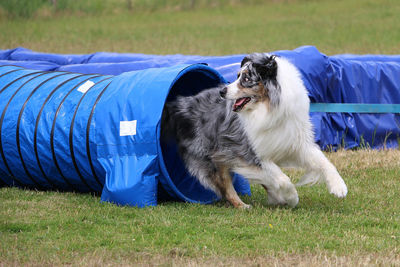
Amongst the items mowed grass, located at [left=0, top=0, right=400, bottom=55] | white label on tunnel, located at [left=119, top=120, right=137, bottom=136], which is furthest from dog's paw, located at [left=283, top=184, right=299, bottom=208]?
mowed grass, located at [left=0, top=0, right=400, bottom=55]

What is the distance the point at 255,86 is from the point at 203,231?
144 centimetres

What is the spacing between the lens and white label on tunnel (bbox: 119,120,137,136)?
591 centimetres

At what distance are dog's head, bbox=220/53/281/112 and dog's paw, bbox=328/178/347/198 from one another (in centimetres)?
89

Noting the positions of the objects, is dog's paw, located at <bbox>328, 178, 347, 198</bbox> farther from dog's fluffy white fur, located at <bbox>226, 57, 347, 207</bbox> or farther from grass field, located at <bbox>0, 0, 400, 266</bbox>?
grass field, located at <bbox>0, 0, 400, 266</bbox>

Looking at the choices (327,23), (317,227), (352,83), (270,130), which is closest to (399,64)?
(352,83)

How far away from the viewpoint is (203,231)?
4.94 meters

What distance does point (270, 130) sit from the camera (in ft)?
18.3

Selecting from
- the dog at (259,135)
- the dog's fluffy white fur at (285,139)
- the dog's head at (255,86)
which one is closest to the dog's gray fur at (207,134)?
the dog at (259,135)

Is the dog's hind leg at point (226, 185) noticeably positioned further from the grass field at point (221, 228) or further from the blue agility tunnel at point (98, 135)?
the blue agility tunnel at point (98, 135)

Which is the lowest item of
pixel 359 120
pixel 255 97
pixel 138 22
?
pixel 138 22

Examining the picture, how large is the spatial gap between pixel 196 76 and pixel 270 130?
1.74 metres

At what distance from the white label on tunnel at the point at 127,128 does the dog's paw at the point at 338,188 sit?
6.36 ft

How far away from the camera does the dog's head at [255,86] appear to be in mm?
5457

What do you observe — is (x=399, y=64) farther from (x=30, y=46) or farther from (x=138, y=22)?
(x=138, y=22)
